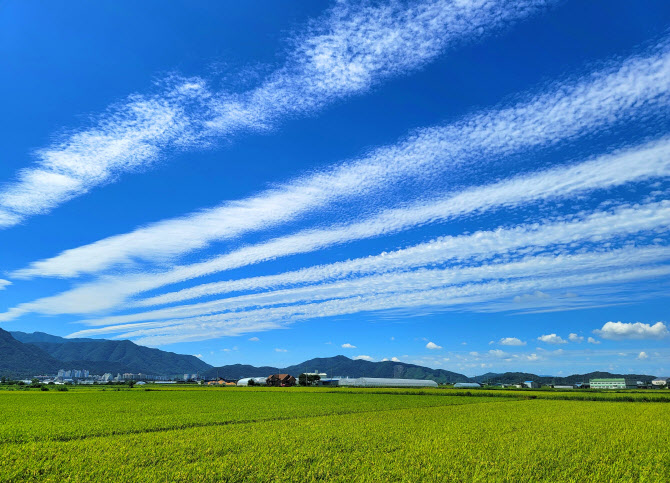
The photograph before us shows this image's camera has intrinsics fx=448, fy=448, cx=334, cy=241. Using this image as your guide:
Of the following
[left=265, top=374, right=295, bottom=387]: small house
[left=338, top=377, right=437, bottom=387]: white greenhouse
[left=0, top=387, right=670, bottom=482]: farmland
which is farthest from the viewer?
[left=265, top=374, right=295, bottom=387]: small house

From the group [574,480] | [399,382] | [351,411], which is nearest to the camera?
[574,480]

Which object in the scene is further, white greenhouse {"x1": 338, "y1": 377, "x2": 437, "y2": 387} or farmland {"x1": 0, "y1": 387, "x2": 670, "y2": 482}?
white greenhouse {"x1": 338, "y1": 377, "x2": 437, "y2": 387}

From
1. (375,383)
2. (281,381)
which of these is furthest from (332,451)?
(281,381)

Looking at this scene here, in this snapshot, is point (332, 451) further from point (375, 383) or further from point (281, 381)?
point (281, 381)

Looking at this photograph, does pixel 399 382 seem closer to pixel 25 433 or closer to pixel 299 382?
pixel 299 382

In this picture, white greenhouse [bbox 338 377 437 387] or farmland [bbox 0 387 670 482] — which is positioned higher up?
white greenhouse [bbox 338 377 437 387]

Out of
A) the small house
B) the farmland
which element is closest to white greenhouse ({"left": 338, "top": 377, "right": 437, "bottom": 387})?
the small house

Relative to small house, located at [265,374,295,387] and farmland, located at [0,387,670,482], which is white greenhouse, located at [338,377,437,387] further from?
farmland, located at [0,387,670,482]

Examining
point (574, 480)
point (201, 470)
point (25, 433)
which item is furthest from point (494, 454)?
point (25, 433)

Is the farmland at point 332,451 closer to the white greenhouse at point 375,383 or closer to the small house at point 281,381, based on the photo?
the white greenhouse at point 375,383

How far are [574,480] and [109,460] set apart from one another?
52.1ft

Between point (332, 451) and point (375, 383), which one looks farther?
point (375, 383)

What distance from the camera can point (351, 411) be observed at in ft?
131

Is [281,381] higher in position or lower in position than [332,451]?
higher
